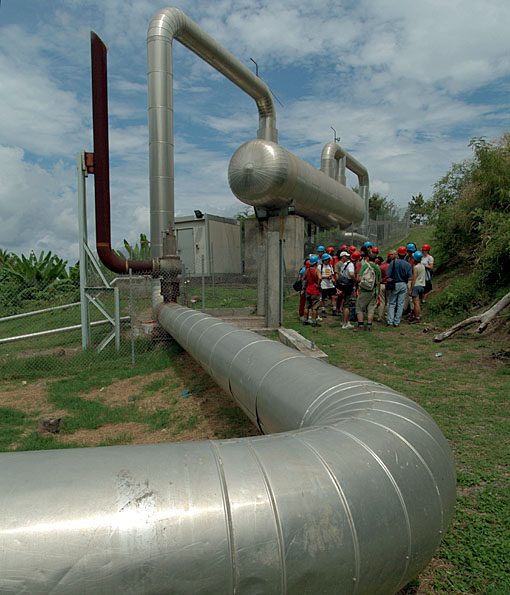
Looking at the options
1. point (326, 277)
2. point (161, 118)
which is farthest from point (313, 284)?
point (161, 118)

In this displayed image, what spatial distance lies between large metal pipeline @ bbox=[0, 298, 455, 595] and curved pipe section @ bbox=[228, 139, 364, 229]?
16641 mm

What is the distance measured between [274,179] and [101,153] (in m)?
8.99

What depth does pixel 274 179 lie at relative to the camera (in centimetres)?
1770

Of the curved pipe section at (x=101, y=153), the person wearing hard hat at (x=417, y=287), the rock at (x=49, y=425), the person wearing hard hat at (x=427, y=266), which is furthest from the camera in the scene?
the person wearing hard hat at (x=427, y=266)

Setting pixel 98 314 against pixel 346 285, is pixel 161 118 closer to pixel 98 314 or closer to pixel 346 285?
pixel 98 314

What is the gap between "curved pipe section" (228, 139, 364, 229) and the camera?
58.0 feet

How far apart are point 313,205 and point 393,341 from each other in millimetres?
13085

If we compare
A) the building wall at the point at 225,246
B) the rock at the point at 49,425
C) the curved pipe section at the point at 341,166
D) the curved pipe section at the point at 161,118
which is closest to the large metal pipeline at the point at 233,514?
the rock at the point at 49,425

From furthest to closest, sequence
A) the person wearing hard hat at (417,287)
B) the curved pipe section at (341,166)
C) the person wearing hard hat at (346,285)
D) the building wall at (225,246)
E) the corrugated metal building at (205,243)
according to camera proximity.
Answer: the curved pipe section at (341,166) → the building wall at (225,246) → the corrugated metal building at (205,243) → the person wearing hard hat at (417,287) → the person wearing hard hat at (346,285)

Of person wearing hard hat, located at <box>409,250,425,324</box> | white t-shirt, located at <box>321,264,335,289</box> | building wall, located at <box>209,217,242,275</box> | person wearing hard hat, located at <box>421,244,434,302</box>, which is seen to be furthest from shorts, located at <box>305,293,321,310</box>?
building wall, located at <box>209,217,242,275</box>

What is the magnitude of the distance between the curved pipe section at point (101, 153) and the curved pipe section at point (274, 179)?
8.49 m

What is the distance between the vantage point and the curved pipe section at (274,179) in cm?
1767

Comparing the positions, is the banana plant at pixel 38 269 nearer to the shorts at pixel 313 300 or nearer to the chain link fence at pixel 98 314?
the chain link fence at pixel 98 314

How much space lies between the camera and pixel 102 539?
139 centimetres
